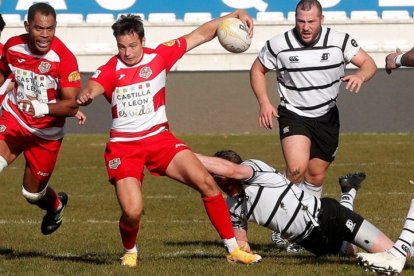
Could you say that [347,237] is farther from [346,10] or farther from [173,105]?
[346,10]

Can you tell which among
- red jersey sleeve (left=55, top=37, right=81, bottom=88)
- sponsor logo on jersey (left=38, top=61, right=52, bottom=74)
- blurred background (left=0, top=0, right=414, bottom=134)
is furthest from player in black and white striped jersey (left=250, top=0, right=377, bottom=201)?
blurred background (left=0, top=0, right=414, bottom=134)

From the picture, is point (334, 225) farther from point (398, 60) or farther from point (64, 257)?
point (64, 257)

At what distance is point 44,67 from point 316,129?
106 inches

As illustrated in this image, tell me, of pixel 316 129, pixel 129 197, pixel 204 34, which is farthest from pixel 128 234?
pixel 316 129

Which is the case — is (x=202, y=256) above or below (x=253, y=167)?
below

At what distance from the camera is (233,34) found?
31.2 feet

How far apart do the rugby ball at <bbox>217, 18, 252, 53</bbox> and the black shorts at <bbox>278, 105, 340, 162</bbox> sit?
3.61ft

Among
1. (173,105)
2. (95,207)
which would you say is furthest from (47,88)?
(173,105)

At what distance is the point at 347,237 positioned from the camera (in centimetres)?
899

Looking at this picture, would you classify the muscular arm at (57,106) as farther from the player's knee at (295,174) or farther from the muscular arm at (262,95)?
the player's knee at (295,174)

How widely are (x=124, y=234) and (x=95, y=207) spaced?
19.2 ft

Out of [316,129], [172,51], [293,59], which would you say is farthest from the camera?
[316,129]

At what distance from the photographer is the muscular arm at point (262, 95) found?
9688 mm

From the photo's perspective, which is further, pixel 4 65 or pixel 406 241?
pixel 4 65
